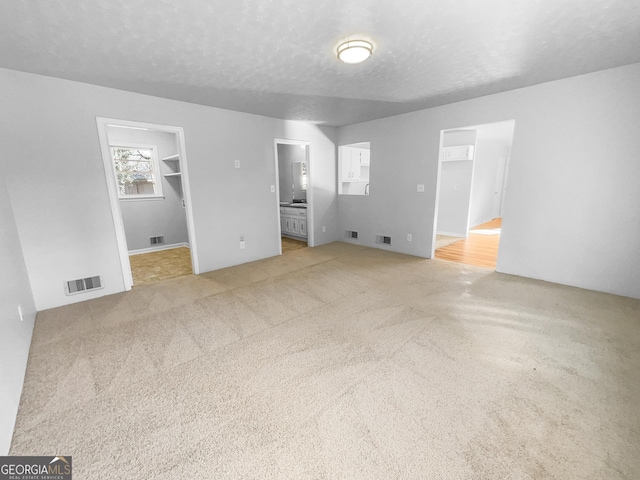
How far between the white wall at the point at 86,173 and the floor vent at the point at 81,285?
0.19 feet

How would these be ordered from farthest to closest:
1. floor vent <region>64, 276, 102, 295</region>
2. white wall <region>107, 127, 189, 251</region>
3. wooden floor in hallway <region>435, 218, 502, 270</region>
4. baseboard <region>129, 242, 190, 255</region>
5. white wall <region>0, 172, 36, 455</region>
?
baseboard <region>129, 242, 190, 255</region> < white wall <region>107, 127, 189, 251</region> < wooden floor in hallway <region>435, 218, 502, 270</region> < floor vent <region>64, 276, 102, 295</region> < white wall <region>0, 172, 36, 455</region>

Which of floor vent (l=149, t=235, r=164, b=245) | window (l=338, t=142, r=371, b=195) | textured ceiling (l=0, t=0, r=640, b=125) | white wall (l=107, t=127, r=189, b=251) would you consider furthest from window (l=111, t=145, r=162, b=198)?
window (l=338, t=142, r=371, b=195)

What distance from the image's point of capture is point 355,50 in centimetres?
216

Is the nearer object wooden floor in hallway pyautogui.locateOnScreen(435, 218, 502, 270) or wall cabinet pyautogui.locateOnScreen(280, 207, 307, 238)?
wooden floor in hallway pyautogui.locateOnScreen(435, 218, 502, 270)

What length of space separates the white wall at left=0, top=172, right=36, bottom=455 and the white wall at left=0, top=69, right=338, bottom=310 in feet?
0.71

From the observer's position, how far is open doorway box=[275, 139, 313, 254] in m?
5.67

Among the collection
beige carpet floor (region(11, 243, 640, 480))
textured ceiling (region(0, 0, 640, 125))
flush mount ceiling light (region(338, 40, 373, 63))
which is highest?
textured ceiling (region(0, 0, 640, 125))

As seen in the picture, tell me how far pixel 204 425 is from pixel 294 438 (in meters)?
0.52

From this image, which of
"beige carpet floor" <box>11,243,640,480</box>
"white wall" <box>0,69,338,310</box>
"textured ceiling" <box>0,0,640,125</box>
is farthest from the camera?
"white wall" <box>0,69,338,310</box>

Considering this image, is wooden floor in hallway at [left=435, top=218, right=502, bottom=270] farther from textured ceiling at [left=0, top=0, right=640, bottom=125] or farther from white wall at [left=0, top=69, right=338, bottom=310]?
white wall at [left=0, top=69, right=338, bottom=310]

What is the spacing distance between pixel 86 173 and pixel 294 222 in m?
3.72

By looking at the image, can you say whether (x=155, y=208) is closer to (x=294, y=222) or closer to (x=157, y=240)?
(x=157, y=240)

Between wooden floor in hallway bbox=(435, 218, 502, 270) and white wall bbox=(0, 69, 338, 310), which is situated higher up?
white wall bbox=(0, 69, 338, 310)

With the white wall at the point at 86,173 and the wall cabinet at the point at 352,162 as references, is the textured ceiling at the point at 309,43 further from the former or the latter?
the wall cabinet at the point at 352,162
